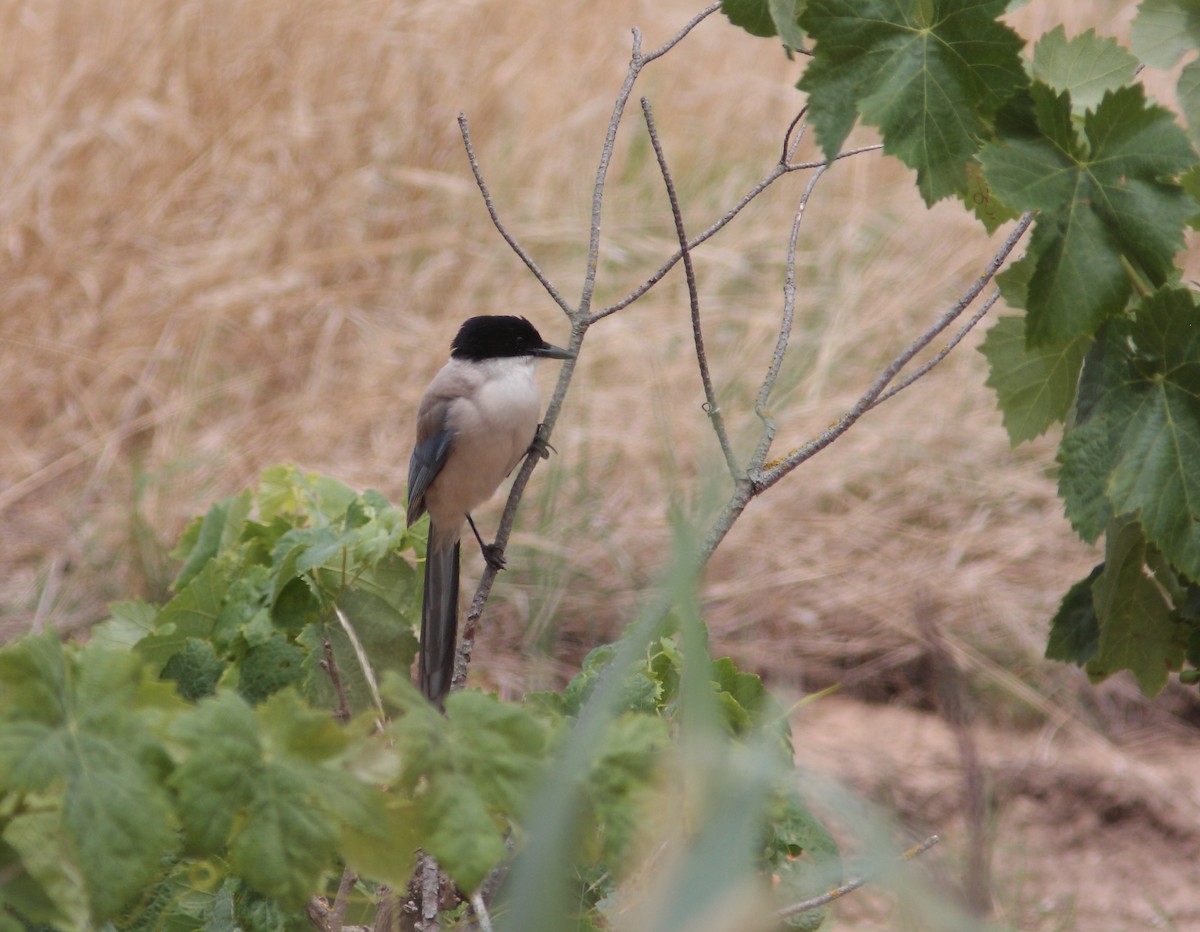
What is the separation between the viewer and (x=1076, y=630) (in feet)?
6.93

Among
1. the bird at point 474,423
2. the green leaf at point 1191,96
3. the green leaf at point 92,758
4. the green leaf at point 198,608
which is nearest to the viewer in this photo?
the green leaf at point 92,758

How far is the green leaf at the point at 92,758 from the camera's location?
1097mm

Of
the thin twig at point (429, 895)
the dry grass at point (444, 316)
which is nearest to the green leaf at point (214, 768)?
the thin twig at point (429, 895)

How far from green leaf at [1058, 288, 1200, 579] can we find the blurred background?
1.50 metres

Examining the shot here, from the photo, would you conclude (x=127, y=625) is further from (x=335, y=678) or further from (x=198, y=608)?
(x=335, y=678)

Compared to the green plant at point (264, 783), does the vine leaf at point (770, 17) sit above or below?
above

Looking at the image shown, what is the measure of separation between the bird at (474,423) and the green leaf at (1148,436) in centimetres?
146

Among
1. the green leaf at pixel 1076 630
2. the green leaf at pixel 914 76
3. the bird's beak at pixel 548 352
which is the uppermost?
the green leaf at pixel 914 76

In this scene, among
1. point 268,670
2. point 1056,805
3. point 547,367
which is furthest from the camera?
point 547,367

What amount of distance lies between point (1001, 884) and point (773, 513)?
1.89m

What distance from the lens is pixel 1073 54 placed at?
1906mm

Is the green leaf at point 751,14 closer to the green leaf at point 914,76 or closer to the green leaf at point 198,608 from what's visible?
the green leaf at point 914,76

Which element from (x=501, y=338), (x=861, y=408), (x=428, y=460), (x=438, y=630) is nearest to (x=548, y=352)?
(x=501, y=338)

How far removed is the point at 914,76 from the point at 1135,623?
0.87 metres
